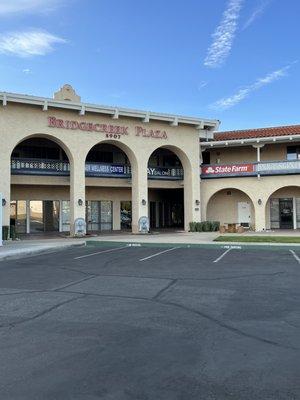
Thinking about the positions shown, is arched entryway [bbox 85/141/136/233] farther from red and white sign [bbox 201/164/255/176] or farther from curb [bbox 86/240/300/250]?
curb [bbox 86/240/300/250]

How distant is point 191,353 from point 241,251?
13.1m

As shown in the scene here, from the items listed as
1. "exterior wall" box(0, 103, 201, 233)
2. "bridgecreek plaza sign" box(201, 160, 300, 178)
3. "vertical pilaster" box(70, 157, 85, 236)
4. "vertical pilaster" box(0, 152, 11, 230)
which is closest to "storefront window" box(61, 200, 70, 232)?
"exterior wall" box(0, 103, 201, 233)

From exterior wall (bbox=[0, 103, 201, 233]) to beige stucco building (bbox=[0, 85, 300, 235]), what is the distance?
0.19 ft

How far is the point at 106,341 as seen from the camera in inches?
241

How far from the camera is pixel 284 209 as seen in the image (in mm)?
33031

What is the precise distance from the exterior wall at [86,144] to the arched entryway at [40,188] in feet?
1.02

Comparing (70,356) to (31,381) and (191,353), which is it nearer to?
(31,381)

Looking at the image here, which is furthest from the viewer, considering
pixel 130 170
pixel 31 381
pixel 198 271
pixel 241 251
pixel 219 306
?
pixel 130 170

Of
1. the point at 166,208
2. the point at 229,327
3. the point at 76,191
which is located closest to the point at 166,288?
the point at 229,327

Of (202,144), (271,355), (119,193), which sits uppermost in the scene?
(202,144)

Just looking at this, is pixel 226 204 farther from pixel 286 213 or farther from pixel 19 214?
pixel 19 214

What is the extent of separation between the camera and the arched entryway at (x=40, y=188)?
2780 centimetres

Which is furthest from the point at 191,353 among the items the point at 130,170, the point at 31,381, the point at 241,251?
the point at 130,170

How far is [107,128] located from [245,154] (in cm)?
1125
